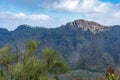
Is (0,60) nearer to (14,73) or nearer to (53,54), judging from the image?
(14,73)

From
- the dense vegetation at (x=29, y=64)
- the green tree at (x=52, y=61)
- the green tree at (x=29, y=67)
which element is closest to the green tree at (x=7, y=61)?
the dense vegetation at (x=29, y=64)

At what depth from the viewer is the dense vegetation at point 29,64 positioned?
42.6 meters

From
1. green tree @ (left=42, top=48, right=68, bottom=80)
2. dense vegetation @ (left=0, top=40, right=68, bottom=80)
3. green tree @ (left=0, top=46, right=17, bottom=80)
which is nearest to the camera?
dense vegetation @ (left=0, top=40, right=68, bottom=80)

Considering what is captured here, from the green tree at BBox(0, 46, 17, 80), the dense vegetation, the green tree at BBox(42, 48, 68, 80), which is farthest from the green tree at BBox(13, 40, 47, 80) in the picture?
the green tree at BBox(0, 46, 17, 80)

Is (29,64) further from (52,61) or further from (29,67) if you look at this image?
(52,61)

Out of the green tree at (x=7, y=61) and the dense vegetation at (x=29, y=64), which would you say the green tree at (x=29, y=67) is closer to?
the dense vegetation at (x=29, y=64)

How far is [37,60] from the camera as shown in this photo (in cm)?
4412

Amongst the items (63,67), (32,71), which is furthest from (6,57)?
(63,67)

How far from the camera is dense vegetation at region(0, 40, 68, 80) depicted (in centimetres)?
4256

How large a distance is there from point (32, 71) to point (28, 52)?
111 inches

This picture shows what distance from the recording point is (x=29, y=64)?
4281cm

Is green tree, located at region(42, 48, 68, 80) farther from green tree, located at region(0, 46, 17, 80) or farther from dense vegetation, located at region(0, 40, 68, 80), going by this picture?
green tree, located at region(0, 46, 17, 80)

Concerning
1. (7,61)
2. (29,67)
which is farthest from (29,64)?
(7,61)

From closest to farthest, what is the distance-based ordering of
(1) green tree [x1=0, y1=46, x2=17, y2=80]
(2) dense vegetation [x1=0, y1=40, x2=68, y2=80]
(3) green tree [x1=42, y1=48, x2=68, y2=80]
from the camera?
(2) dense vegetation [x1=0, y1=40, x2=68, y2=80] → (1) green tree [x1=0, y1=46, x2=17, y2=80] → (3) green tree [x1=42, y1=48, x2=68, y2=80]
